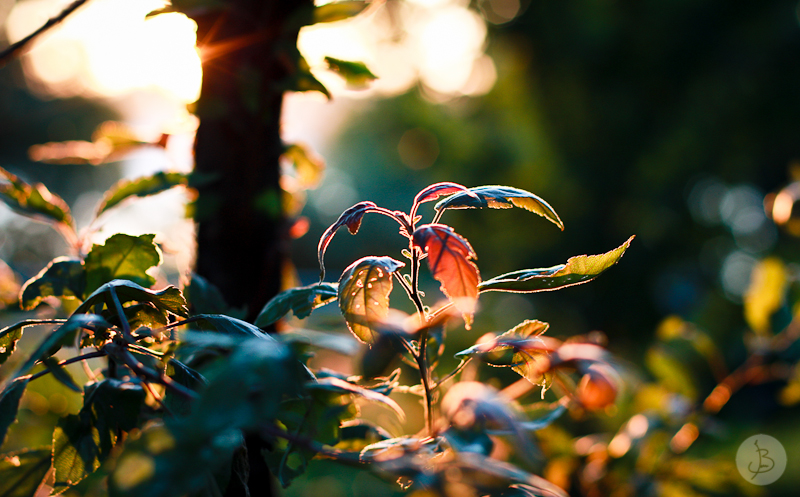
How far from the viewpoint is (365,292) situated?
0.32 metres

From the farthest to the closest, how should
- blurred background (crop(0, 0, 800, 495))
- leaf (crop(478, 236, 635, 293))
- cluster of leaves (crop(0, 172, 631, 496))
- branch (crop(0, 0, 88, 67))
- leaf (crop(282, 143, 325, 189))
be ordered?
blurred background (crop(0, 0, 800, 495))
leaf (crop(282, 143, 325, 189))
branch (crop(0, 0, 88, 67))
leaf (crop(478, 236, 635, 293))
cluster of leaves (crop(0, 172, 631, 496))

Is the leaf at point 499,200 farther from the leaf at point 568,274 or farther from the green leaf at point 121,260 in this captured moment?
the green leaf at point 121,260

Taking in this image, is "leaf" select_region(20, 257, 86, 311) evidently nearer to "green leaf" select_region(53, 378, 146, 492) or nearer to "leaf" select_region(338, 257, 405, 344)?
"green leaf" select_region(53, 378, 146, 492)

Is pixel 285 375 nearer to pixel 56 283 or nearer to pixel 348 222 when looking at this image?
pixel 348 222

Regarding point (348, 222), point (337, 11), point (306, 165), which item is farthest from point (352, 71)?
point (348, 222)

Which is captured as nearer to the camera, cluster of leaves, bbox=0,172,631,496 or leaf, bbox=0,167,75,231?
cluster of leaves, bbox=0,172,631,496

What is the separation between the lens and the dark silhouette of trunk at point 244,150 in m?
0.54

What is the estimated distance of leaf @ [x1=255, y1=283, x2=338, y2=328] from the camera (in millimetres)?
377

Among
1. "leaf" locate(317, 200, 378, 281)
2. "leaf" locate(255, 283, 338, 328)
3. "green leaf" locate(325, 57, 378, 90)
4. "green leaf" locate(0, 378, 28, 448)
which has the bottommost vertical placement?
"green leaf" locate(0, 378, 28, 448)

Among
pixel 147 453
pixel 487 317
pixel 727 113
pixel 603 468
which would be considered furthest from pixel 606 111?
pixel 147 453

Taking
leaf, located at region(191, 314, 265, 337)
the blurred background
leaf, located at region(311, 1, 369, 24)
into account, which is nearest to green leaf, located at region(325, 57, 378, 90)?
leaf, located at region(311, 1, 369, 24)

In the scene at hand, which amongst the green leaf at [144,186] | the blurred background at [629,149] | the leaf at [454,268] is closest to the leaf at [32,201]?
the green leaf at [144,186]

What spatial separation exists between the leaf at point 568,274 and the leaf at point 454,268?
6 centimetres

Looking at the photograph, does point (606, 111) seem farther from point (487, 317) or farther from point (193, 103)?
point (193, 103)
